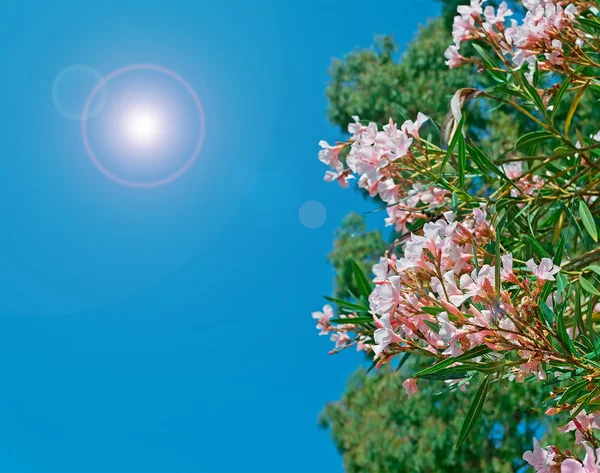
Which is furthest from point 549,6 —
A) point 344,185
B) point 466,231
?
point 344,185

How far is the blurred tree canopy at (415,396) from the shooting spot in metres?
5.05

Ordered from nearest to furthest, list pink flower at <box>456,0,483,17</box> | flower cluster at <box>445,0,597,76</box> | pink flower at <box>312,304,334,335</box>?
flower cluster at <box>445,0,597,76</box>
pink flower at <box>456,0,483,17</box>
pink flower at <box>312,304,334,335</box>

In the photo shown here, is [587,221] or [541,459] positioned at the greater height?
[587,221]

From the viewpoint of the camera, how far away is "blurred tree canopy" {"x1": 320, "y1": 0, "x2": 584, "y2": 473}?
505 centimetres

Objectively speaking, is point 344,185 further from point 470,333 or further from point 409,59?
point 409,59

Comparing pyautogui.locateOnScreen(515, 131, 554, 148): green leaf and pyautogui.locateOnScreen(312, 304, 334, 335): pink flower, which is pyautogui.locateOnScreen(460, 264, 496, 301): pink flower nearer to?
pyautogui.locateOnScreen(515, 131, 554, 148): green leaf

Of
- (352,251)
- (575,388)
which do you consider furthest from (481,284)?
(352,251)

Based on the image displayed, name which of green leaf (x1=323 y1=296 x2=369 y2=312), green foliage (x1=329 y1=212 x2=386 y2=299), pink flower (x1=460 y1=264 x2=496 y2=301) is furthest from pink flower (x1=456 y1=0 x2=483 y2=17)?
green foliage (x1=329 y1=212 x2=386 y2=299)

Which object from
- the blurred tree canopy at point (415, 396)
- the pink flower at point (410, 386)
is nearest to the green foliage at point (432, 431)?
the blurred tree canopy at point (415, 396)

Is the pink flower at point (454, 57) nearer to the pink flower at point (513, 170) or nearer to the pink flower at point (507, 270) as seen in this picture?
the pink flower at point (513, 170)

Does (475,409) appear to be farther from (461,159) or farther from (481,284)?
(461,159)

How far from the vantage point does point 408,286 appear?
107 centimetres

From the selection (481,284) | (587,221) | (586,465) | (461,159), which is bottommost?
(586,465)

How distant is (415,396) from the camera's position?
5496mm
